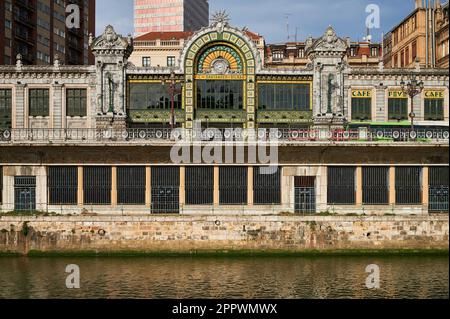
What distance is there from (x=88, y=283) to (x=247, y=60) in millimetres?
32875

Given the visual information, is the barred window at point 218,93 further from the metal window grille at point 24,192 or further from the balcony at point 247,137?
the metal window grille at point 24,192

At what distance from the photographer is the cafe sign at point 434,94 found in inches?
2645

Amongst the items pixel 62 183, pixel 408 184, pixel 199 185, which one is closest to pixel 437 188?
pixel 408 184

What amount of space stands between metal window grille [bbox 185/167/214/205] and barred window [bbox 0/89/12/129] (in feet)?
74.2

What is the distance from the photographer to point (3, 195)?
5362cm

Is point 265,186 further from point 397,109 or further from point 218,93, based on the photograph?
point 397,109

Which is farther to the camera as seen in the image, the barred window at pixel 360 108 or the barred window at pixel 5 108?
the barred window at pixel 360 108

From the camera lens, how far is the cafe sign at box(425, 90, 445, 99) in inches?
2645

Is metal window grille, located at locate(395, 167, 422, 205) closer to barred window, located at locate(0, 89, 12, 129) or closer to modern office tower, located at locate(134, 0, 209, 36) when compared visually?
barred window, located at locate(0, 89, 12, 129)

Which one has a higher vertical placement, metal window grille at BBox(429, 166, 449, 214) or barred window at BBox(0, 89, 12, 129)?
barred window at BBox(0, 89, 12, 129)

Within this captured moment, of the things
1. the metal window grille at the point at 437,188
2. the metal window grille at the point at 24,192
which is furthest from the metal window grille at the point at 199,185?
the metal window grille at the point at 437,188

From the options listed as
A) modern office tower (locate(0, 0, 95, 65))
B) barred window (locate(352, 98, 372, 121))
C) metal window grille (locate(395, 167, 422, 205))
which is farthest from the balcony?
modern office tower (locate(0, 0, 95, 65))

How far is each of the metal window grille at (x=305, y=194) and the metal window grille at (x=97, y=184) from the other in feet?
49.7

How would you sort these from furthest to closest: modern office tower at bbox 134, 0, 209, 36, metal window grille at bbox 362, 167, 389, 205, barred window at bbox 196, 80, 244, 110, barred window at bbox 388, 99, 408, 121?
modern office tower at bbox 134, 0, 209, 36 < barred window at bbox 388, 99, 408, 121 < barred window at bbox 196, 80, 244, 110 < metal window grille at bbox 362, 167, 389, 205
